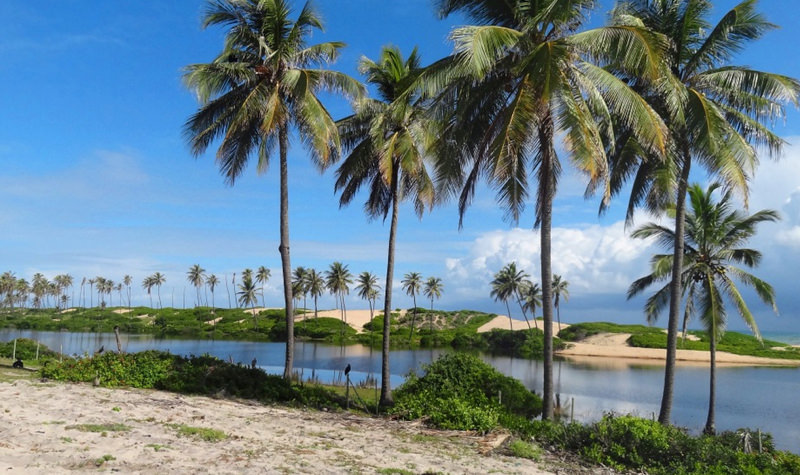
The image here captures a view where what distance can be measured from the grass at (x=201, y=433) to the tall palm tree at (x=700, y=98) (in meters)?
14.3

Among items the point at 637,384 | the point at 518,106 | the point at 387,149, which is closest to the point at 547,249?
the point at 518,106

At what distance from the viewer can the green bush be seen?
577 inches

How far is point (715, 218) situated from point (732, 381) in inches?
1669

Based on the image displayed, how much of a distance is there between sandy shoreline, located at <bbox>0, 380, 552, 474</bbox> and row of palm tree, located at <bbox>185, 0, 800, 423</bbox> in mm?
5200

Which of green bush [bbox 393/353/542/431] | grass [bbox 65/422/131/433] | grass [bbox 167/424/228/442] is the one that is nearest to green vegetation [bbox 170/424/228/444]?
grass [bbox 167/424/228/442]

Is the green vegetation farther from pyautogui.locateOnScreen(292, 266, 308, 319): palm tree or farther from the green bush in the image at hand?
pyautogui.locateOnScreen(292, 266, 308, 319): palm tree

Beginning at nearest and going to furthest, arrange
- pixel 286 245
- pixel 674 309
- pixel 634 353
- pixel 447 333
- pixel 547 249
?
pixel 547 249 < pixel 674 309 < pixel 286 245 < pixel 634 353 < pixel 447 333

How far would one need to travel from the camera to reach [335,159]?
2333cm

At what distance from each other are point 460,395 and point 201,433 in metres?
9.10

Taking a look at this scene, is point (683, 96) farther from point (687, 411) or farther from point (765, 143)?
point (687, 411)

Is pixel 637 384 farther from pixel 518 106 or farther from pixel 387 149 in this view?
pixel 518 106

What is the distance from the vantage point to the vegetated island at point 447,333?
85.6m

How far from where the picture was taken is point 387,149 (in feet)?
70.0

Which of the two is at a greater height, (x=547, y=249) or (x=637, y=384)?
(x=547, y=249)
